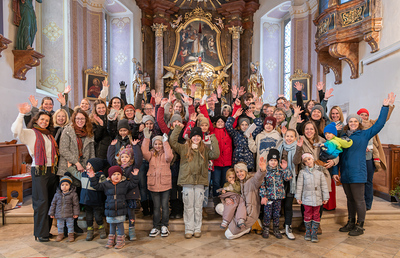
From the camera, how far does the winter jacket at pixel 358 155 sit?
3.82 metres

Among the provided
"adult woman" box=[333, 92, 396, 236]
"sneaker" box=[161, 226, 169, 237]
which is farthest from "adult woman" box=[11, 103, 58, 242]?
"adult woman" box=[333, 92, 396, 236]

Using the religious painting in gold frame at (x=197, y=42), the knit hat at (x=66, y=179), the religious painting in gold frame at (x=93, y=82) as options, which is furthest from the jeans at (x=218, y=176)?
the religious painting in gold frame at (x=197, y=42)

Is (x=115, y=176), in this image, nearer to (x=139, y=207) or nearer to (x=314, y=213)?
(x=139, y=207)

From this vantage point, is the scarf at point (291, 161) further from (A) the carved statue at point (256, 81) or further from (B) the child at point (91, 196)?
(A) the carved statue at point (256, 81)

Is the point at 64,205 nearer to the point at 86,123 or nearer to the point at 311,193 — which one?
the point at 86,123

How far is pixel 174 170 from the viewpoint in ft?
13.6

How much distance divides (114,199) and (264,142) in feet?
7.45

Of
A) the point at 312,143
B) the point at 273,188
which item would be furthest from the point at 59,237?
the point at 312,143

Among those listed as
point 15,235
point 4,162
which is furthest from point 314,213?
point 4,162

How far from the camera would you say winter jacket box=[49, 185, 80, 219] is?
142 inches

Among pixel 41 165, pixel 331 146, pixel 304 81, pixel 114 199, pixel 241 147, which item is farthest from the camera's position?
pixel 304 81

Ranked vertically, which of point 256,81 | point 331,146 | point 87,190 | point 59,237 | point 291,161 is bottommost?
point 59,237

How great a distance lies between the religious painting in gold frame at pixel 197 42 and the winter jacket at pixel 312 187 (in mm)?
10814

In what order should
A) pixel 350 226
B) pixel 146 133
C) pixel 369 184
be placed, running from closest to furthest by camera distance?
pixel 146 133, pixel 350 226, pixel 369 184
